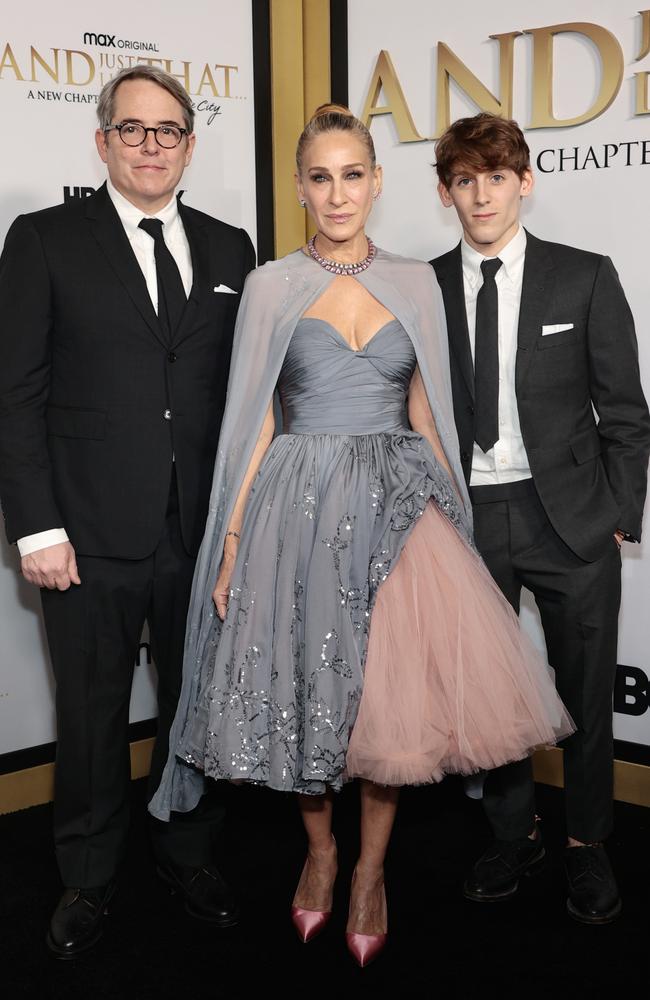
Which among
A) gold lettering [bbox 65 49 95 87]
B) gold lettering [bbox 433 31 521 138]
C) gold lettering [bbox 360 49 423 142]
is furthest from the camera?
gold lettering [bbox 360 49 423 142]

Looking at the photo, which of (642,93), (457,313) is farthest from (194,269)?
(642,93)

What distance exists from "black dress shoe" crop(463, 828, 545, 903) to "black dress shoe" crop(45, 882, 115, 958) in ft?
2.94

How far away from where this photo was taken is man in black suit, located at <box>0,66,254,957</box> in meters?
2.44

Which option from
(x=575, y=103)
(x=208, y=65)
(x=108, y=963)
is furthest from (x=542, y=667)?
(x=208, y=65)

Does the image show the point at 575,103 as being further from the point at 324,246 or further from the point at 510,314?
the point at 324,246

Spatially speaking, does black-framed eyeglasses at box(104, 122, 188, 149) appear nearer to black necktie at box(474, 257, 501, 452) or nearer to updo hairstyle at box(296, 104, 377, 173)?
updo hairstyle at box(296, 104, 377, 173)

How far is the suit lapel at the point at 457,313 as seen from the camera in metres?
2.67

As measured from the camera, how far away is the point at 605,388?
8.55 feet

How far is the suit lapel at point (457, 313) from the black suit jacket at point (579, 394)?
0.42 ft

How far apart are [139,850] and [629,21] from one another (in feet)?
8.65

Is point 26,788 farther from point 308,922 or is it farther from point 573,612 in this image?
point 573,612

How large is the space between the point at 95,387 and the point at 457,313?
2.91ft

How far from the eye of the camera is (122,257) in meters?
2.51

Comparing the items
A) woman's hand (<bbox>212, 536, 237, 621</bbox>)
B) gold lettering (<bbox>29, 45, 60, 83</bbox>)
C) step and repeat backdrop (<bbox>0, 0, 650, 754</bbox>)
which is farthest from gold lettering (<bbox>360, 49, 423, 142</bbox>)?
woman's hand (<bbox>212, 536, 237, 621</bbox>)
